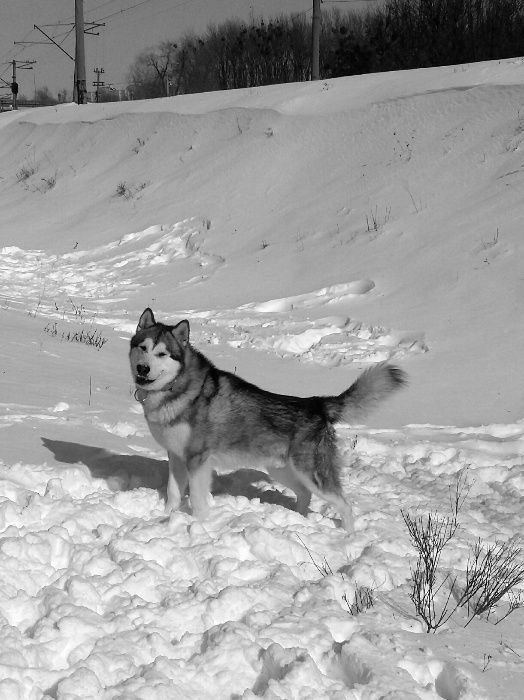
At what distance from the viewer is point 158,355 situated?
441cm

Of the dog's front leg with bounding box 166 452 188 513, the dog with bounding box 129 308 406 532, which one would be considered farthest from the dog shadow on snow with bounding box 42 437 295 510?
the dog with bounding box 129 308 406 532

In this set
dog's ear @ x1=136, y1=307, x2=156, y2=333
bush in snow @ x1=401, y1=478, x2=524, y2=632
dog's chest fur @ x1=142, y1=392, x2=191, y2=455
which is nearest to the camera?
bush in snow @ x1=401, y1=478, x2=524, y2=632

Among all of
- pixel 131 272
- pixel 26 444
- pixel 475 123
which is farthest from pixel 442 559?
pixel 475 123

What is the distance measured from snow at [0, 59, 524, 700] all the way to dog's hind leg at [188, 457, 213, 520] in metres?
0.08

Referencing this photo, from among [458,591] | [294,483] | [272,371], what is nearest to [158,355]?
[294,483]

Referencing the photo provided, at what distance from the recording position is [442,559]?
12.9ft

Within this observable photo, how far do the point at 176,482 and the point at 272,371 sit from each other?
370 cm

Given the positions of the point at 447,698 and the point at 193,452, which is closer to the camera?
the point at 447,698

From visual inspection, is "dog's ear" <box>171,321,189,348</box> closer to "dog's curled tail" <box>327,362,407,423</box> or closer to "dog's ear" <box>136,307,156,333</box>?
"dog's ear" <box>136,307,156,333</box>

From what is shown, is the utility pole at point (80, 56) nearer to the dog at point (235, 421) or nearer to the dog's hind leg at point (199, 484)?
the dog at point (235, 421)

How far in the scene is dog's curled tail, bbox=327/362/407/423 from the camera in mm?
4219

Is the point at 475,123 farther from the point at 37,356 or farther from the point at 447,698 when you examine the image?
the point at 447,698

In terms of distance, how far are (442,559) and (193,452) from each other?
155cm

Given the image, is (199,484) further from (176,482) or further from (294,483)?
(294,483)
